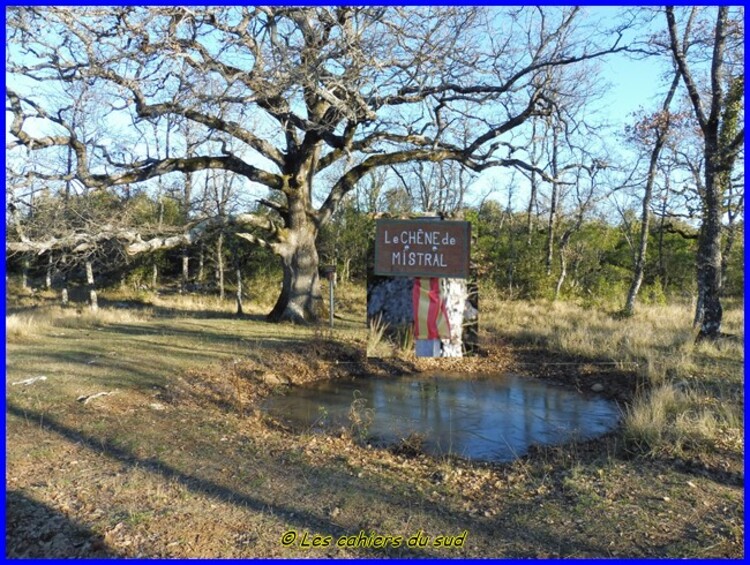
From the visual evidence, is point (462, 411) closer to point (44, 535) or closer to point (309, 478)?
point (309, 478)

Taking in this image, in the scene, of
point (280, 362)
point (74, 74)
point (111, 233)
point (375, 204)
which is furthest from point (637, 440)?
point (375, 204)

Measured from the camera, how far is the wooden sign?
300 inches

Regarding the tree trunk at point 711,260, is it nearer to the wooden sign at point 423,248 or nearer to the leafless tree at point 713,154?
the leafless tree at point 713,154

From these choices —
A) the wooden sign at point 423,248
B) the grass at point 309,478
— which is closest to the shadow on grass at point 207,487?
the grass at point 309,478

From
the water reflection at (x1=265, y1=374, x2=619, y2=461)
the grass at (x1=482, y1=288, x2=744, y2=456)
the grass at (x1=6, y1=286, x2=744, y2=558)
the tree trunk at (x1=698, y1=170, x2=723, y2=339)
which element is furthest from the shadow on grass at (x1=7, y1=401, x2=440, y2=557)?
the tree trunk at (x1=698, y1=170, x2=723, y2=339)

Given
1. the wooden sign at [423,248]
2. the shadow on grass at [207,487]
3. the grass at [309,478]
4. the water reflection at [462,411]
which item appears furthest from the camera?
the wooden sign at [423,248]

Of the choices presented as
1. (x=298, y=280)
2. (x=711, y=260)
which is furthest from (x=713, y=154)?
(x=298, y=280)

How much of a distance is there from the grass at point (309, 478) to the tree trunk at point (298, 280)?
6.28 m

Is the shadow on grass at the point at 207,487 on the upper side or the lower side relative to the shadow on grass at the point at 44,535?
upper

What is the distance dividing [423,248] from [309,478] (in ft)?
11.6

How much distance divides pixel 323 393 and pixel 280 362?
4.82 feet

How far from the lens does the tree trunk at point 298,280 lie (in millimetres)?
16281

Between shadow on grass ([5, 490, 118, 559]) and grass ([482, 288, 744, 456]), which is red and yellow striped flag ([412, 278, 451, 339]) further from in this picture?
shadow on grass ([5, 490, 118, 559])

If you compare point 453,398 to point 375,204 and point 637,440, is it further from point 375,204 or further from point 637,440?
point 375,204
